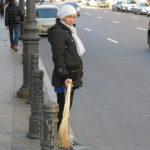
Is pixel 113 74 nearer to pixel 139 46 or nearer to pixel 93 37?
pixel 139 46

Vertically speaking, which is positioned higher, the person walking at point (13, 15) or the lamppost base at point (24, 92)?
the person walking at point (13, 15)

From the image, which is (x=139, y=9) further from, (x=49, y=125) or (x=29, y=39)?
(x=49, y=125)

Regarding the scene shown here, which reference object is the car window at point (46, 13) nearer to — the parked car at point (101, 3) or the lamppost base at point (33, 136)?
the lamppost base at point (33, 136)

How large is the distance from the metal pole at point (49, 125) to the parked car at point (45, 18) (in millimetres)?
20935

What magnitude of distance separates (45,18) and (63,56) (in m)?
20.4

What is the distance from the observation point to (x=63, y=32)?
19.2 feet

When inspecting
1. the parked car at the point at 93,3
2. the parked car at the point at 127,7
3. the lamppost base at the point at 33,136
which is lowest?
the parked car at the point at 93,3

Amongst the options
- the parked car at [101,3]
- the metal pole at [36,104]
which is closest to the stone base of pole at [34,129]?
the metal pole at [36,104]

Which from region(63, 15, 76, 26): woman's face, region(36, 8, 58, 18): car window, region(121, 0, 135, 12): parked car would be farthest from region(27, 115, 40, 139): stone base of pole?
region(121, 0, 135, 12): parked car

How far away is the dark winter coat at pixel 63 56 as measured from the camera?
19.1 feet

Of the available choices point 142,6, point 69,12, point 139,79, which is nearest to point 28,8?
point 69,12

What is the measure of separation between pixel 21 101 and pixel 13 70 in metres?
4.23

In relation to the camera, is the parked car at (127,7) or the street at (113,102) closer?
the street at (113,102)

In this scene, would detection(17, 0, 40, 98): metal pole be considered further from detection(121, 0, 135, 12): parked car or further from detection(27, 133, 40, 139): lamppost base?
detection(121, 0, 135, 12): parked car
